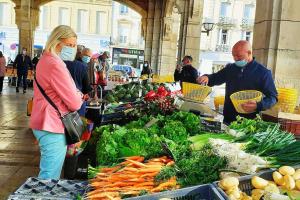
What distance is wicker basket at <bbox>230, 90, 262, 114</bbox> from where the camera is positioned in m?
4.46

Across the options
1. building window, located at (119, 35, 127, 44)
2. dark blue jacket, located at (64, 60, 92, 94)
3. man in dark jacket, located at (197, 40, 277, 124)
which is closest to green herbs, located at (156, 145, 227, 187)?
man in dark jacket, located at (197, 40, 277, 124)

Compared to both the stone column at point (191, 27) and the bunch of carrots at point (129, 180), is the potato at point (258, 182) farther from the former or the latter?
the stone column at point (191, 27)

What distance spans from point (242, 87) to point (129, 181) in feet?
8.30

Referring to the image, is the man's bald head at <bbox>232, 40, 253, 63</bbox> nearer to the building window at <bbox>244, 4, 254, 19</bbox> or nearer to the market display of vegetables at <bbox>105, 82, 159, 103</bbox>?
the market display of vegetables at <bbox>105, 82, 159, 103</bbox>

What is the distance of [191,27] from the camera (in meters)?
14.0

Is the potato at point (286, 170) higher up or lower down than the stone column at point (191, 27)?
lower down

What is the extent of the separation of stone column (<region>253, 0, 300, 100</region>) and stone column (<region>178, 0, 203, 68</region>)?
26.4 ft

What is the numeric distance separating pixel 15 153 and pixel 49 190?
423cm

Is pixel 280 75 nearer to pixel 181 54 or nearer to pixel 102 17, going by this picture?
pixel 181 54

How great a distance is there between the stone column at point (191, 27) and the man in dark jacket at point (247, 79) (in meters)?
9.01

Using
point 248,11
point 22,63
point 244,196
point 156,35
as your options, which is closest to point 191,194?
point 244,196

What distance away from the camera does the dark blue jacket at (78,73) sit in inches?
253

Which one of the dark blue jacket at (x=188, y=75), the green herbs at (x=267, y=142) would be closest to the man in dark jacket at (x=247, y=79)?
the green herbs at (x=267, y=142)

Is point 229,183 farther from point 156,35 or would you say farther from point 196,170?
point 156,35
